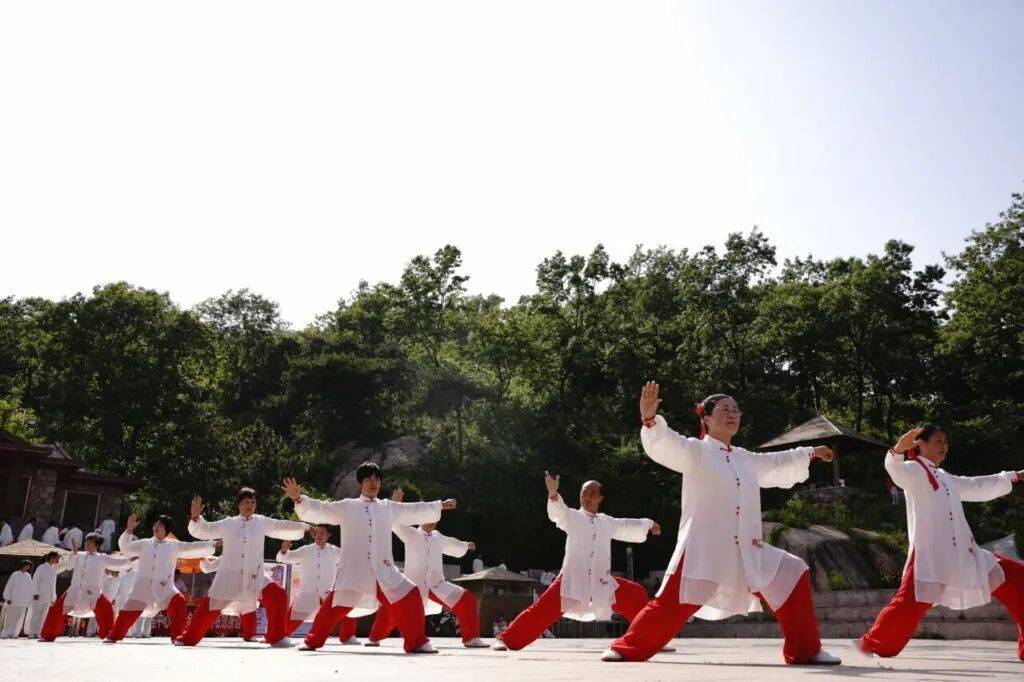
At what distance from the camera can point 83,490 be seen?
128 feet

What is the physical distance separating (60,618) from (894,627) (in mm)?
14513

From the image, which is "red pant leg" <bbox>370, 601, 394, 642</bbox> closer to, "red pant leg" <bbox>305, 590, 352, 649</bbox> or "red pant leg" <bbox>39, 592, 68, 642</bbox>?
"red pant leg" <bbox>305, 590, 352, 649</bbox>

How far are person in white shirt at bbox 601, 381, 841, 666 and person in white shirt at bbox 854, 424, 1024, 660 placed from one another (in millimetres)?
1385

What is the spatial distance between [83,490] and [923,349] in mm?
38097

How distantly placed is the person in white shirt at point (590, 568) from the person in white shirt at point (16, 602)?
17.2 meters

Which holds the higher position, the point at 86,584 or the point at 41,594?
the point at 86,584

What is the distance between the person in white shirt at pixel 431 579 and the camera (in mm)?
11203

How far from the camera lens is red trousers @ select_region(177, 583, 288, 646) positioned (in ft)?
36.5

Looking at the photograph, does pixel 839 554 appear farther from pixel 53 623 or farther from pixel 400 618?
pixel 53 623

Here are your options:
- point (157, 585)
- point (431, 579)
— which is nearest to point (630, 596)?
point (431, 579)

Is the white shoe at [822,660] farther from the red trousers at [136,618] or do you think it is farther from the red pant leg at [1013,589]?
the red trousers at [136,618]

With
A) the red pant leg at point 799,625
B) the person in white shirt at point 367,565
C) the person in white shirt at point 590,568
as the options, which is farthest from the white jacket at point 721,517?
the person in white shirt at point 367,565

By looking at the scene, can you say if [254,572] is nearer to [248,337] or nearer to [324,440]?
[324,440]

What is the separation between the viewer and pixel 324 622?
31.8 feet
